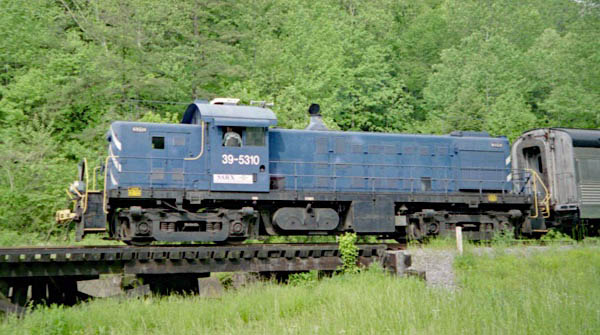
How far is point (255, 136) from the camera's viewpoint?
13055 mm

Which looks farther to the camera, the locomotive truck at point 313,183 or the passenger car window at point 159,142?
the passenger car window at point 159,142

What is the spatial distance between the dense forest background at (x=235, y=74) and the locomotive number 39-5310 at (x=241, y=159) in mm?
7935

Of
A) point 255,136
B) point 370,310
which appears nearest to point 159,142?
point 255,136

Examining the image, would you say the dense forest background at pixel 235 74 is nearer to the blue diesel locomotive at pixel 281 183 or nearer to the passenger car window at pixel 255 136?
the blue diesel locomotive at pixel 281 183

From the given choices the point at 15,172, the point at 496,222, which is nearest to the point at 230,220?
the point at 496,222

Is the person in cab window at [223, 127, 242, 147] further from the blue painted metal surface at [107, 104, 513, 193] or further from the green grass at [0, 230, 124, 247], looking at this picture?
the green grass at [0, 230, 124, 247]

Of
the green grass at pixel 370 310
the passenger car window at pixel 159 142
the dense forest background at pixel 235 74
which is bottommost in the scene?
the green grass at pixel 370 310

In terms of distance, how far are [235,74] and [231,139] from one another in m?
11.7

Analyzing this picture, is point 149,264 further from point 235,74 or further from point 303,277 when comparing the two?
point 235,74

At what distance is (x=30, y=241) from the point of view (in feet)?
54.1

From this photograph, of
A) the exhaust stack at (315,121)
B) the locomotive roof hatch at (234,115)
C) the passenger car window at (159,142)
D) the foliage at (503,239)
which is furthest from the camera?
the exhaust stack at (315,121)

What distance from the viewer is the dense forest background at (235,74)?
21375mm

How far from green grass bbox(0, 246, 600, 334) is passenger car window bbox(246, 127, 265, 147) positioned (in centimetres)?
369

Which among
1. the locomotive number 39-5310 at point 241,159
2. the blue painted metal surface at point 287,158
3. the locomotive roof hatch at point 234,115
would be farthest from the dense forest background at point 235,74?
the locomotive number 39-5310 at point 241,159
